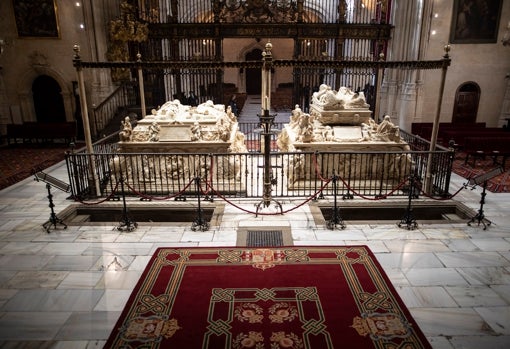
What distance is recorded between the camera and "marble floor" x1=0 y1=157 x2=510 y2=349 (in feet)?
13.6

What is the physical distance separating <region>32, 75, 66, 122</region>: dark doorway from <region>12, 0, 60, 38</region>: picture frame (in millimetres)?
1614

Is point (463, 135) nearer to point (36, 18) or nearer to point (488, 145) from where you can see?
point (488, 145)

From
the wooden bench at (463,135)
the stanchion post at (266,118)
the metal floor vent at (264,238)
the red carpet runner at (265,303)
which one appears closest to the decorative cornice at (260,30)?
the wooden bench at (463,135)

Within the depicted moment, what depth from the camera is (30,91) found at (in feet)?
47.4

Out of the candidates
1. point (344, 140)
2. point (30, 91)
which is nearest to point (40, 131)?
point (30, 91)

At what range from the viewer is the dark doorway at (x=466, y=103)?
1459 centimetres

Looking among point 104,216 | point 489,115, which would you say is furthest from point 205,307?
point 489,115

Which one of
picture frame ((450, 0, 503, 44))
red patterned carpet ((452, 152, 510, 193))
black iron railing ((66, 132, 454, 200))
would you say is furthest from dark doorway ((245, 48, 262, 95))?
black iron railing ((66, 132, 454, 200))

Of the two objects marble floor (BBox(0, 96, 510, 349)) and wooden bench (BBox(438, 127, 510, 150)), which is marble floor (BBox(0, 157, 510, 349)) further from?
wooden bench (BBox(438, 127, 510, 150))

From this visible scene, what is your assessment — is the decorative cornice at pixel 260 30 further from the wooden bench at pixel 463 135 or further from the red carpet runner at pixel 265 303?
the red carpet runner at pixel 265 303

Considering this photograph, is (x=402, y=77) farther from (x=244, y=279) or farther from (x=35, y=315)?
(x=35, y=315)

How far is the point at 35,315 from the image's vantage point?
4.39m

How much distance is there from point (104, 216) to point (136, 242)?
187 cm

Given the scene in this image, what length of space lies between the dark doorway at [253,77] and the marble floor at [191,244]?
69.1 ft
